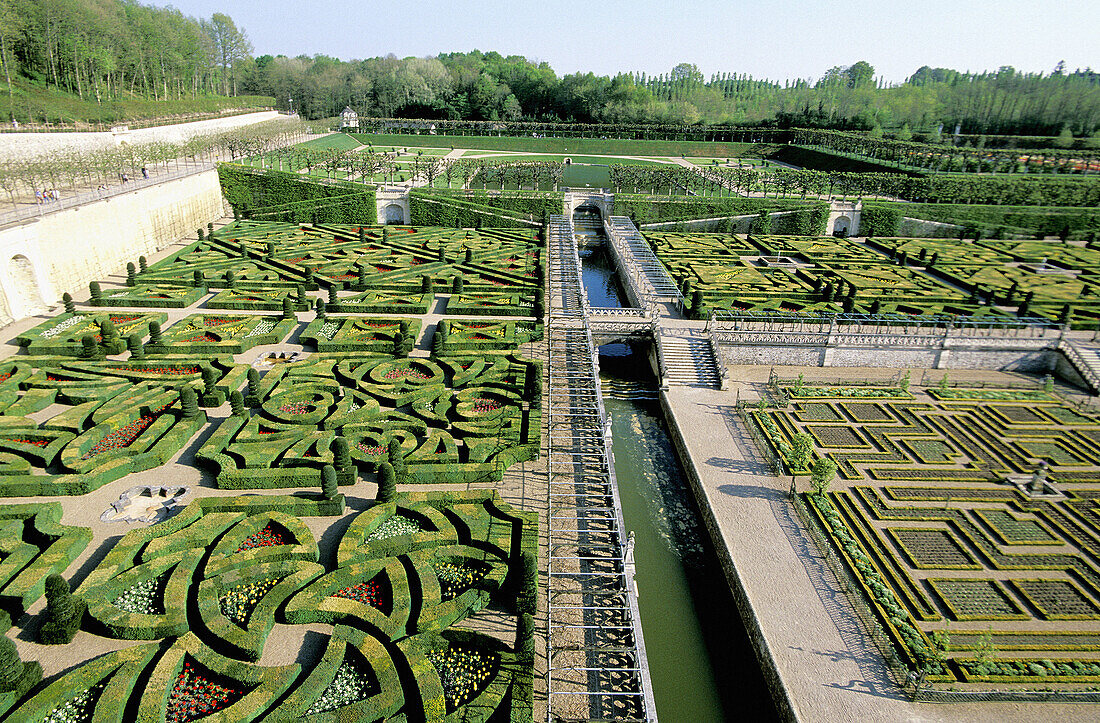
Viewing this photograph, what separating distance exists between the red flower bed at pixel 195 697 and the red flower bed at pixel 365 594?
355 centimetres

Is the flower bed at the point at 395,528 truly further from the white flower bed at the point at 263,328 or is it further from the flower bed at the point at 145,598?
the white flower bed at the point at 263,328

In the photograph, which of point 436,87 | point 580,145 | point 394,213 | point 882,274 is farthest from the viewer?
point 436,87

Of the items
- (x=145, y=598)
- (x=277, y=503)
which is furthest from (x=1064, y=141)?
(x=145, y=598)

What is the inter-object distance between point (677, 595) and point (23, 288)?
41.6 metres

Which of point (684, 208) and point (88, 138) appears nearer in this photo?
point (88, 138)

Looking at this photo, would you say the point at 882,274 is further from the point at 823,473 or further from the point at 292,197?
the point at 292,197

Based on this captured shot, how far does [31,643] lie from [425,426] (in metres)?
13.7

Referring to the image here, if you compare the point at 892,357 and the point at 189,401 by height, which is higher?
the point at 189,401

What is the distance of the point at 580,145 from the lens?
122m

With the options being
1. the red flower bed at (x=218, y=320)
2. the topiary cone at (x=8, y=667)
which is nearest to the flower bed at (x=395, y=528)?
the topiary cone at (x=8, y=667)

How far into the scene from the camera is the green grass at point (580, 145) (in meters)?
119

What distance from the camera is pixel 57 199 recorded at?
45375 mm

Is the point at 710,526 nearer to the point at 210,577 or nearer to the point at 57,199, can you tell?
the point at 210,577

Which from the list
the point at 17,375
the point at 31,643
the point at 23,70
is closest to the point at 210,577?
the point at 31,643
